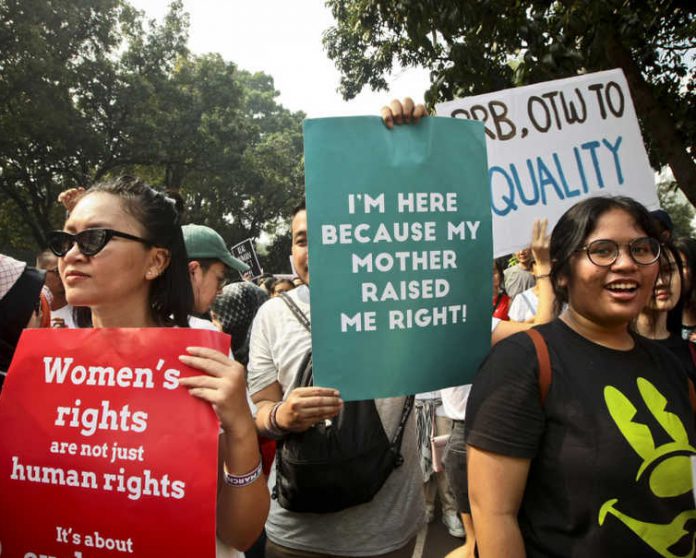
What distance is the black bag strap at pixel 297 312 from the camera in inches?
79.0

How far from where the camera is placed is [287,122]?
129 ft

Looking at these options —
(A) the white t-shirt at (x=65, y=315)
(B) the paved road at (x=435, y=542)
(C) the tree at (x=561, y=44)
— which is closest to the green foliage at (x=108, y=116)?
(C) the tree at (x=561, y=44)

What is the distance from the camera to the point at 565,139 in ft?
7.14

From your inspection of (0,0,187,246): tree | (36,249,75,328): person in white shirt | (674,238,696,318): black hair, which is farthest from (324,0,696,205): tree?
(0,0,187,246): tree

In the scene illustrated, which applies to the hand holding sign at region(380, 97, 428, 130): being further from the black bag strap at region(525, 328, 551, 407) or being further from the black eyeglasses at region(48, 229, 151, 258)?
the black eyeglasses at region(48, 229, 151, 258)

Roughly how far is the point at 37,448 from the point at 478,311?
3.82 feet

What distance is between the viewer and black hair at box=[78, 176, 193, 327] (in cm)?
155

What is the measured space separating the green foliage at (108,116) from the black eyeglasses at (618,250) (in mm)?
16551

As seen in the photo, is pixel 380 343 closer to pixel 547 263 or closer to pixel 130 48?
pixel 547 263

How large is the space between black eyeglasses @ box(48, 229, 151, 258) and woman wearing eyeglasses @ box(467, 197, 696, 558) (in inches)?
39.8

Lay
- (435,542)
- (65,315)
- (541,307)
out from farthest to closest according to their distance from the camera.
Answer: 1. (435,542)
2. (65,315)
3. (541,307)

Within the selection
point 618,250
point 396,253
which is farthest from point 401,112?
point 618,250

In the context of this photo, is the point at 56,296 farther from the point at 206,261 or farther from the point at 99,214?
the point at 99,214

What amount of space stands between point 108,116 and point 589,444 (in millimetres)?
19884
